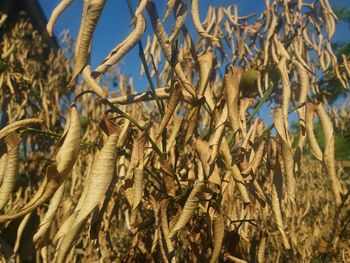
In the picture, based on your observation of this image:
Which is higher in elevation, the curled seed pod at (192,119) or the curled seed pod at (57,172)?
the curled seed pod at (192,119)

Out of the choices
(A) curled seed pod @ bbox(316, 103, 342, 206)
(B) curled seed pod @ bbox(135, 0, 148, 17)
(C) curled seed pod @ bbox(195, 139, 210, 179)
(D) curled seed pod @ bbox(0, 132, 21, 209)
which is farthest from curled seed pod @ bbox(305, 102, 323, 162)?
(D) curled seed pod @ bbox(0, 132, 21, 209)

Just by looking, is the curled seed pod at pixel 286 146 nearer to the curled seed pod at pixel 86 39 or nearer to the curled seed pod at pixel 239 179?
the curled seed pod at pixel 239 179

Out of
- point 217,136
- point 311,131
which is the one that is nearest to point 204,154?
point 217,136

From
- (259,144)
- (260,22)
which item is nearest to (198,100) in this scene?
(259,144)

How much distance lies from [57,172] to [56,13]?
19 centimetres

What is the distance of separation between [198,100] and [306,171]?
6.45ft

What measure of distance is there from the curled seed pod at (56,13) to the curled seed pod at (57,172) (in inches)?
4.8

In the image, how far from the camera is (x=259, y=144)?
555 mm

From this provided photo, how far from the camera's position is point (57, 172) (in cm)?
38

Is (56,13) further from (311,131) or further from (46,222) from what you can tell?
(311,131)

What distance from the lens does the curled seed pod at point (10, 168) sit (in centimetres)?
42

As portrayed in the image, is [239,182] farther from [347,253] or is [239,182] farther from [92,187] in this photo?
[347,253]

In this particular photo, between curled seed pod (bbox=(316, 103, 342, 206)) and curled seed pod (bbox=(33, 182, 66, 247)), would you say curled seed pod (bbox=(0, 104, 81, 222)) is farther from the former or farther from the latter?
curled seed pod (bbox=(316, 103, 342, 206))

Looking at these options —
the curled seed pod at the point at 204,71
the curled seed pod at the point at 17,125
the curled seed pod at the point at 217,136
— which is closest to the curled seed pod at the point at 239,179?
the curled seed pod at the point at 217,136
